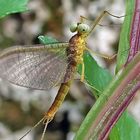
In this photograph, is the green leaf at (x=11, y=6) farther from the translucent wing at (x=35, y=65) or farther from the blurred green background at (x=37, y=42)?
the blurred green background at (x=37, y=42)

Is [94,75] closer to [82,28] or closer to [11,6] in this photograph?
[11,6]

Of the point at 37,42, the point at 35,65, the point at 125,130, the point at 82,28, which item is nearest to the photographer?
the point at 125,130

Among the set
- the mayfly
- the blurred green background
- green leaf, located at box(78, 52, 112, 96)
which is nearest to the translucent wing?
the mayfly

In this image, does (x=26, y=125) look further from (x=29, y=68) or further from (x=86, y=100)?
(x=29, y=68)

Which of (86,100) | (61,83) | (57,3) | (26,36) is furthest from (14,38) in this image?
(61,83)

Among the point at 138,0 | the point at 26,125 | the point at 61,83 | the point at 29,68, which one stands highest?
the point at 138,0

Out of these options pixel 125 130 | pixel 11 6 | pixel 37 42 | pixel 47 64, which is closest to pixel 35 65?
pixel 47 64

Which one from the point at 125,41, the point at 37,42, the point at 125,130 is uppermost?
the point at 125,41

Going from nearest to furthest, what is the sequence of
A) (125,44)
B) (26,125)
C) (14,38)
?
(125,44) < (26,125) < (14,38)
